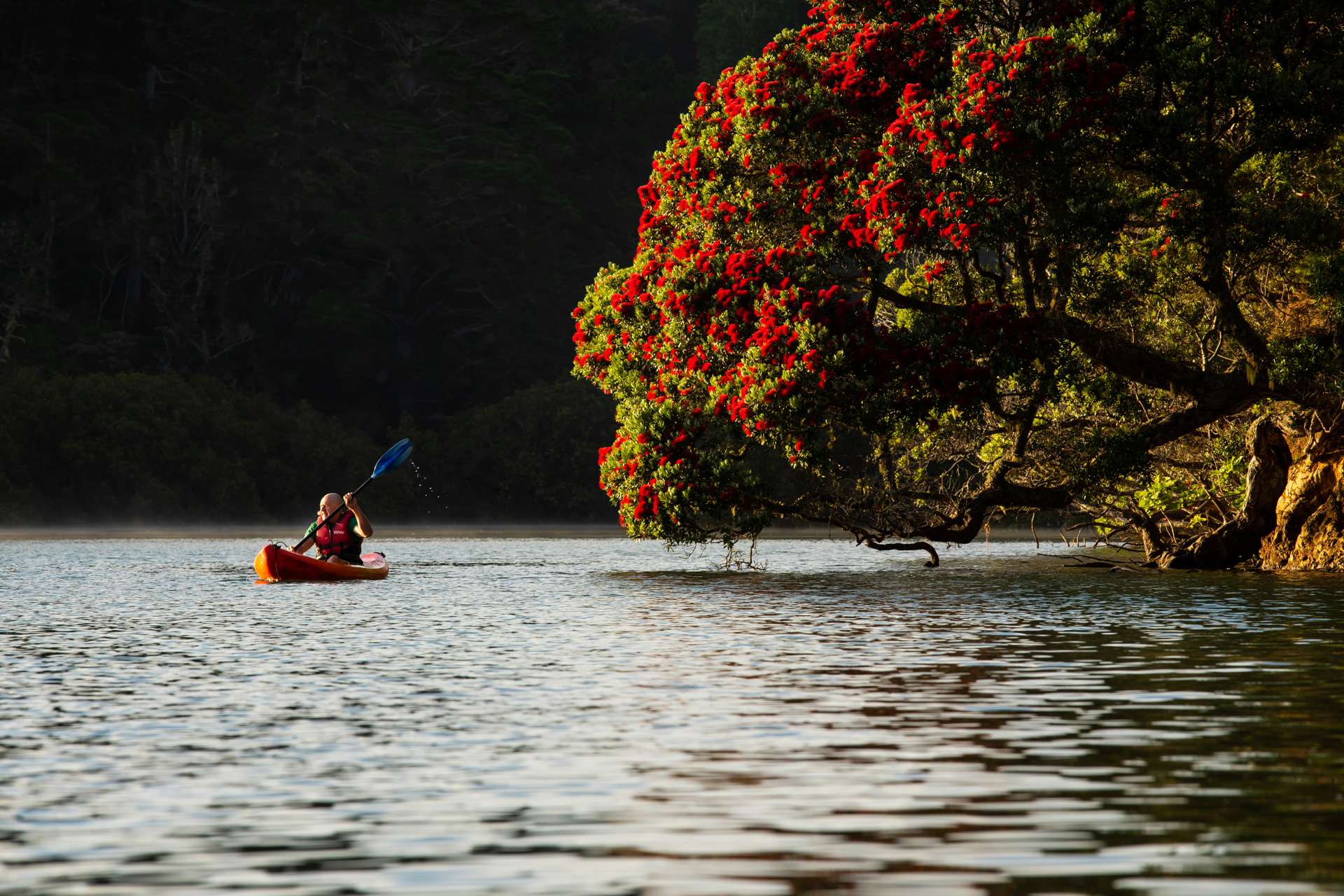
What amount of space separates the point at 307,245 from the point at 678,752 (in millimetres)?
70887

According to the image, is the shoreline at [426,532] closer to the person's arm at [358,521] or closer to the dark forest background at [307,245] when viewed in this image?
the dark forest background at [307,245]

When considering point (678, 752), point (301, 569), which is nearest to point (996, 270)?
point (301, 569)

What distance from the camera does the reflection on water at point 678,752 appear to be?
8180mm

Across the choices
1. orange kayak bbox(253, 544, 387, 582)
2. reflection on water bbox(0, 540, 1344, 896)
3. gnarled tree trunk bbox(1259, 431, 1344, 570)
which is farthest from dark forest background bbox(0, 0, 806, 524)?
reflection on water bbox(0, 540, 1344, 896)

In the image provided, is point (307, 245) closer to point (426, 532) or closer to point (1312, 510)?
point (426, 532)

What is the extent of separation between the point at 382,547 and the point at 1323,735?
44100 millimetres

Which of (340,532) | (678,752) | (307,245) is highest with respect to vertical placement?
(307,245)

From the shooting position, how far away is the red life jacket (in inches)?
1366

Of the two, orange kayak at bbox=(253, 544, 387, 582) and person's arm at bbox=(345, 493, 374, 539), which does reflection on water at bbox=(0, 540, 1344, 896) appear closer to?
orange kayak at bbox=(253, 544, 387, 582)

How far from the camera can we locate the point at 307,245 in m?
79.9

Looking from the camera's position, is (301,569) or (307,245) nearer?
(301,569)

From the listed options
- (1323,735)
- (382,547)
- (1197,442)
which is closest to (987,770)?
(1323,735)

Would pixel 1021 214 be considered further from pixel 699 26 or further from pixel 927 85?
pixel 699 26

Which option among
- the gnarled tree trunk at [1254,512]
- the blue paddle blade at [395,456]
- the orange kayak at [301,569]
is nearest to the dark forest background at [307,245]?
the blue paddle blade at [395,456]
